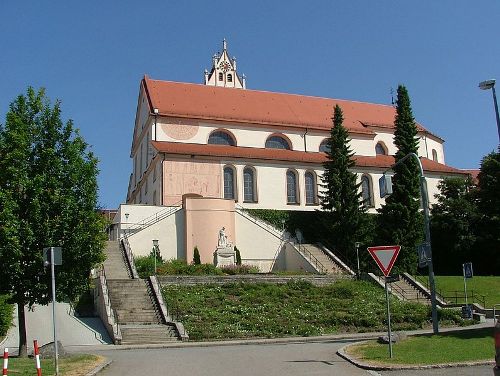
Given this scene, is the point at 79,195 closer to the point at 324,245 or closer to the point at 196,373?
the point at 196,373

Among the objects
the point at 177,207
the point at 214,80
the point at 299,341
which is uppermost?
the point at 214,80

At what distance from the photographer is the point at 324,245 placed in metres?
45.9

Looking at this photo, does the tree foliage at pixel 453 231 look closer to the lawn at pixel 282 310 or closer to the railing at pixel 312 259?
the railing at pixel 312 259

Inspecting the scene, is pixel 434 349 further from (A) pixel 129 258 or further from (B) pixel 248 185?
(B) pixel 248 185

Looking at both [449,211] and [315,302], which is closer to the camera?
[315,302]

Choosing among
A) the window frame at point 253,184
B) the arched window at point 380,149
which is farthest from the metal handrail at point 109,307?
the arched window at point 380,149

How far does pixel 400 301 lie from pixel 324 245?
13.1 meters

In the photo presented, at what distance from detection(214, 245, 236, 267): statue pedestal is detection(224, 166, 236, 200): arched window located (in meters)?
10.5

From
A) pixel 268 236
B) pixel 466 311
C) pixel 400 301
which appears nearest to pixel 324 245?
pixel 268 236

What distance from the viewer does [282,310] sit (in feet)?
96.9

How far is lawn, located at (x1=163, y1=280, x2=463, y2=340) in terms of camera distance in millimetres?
26562

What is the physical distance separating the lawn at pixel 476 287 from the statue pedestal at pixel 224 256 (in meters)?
13.4

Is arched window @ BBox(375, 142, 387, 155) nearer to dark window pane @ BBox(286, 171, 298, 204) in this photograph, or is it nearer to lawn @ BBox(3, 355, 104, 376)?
dark window pane @ BBox(286, 171, 298, 204)

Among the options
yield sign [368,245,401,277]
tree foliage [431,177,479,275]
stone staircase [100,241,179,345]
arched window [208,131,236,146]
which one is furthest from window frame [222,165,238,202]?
yield sign [368,245,401,277]
